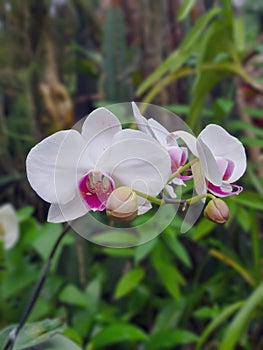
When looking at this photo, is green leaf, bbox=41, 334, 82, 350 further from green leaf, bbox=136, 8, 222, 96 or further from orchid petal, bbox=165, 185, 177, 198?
green leaf, bbox=136, 8, 222, 96

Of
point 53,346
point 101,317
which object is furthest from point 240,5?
point 53,346

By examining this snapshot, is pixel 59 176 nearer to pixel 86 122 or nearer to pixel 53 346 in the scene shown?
pixel 86 122

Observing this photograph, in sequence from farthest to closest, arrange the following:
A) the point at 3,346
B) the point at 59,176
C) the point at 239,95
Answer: the point at 239,95, the point at 3,346, the point at 59,176

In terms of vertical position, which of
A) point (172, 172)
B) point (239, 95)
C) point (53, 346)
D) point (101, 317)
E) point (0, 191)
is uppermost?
point (172, 172)

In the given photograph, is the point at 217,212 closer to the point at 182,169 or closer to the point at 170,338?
the point at 182,169

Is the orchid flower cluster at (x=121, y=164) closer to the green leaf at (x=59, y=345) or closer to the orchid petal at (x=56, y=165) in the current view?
the orchid petal at (x=56, y=165)

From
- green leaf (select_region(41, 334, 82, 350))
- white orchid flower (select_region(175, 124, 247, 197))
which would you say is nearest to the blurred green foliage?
green leaf (select_region(41, 334, 82, 350))
